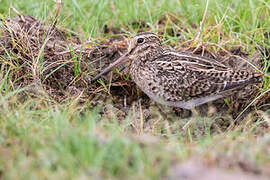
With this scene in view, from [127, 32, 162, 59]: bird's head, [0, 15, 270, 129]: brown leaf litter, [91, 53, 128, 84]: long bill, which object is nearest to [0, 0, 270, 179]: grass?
[0, 15, 270, 129]: brown leaf litter

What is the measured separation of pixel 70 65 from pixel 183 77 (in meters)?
1.28

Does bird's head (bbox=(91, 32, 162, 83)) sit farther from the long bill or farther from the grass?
A: the grass

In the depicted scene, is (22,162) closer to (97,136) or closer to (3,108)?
(97,136)

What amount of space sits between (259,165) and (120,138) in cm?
88

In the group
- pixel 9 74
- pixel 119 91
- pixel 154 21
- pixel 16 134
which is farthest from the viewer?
pixel 154 21

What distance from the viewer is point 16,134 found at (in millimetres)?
2826

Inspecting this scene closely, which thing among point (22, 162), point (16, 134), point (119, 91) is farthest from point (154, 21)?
point (22, 162)

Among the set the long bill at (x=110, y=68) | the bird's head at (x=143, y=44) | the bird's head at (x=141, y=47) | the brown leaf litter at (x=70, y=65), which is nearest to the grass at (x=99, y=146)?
the brown leaf litter at (x=70, y=65)

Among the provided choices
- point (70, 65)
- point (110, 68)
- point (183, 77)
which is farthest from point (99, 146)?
point (70, 65)

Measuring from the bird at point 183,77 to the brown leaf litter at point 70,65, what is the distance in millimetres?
367

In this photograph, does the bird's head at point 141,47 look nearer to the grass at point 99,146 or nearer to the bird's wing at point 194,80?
the bird's wing at point 194,80

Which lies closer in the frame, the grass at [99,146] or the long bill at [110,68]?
the grass at [99,146]

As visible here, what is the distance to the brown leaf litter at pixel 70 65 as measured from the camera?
408 cm

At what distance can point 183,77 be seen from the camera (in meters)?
3.98
